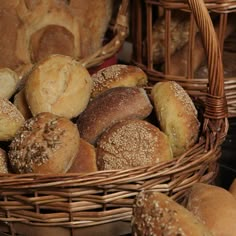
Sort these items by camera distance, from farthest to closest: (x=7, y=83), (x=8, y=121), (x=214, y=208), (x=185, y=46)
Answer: (x=185, y=46) < (x=7, y=83) < (x=8, y=121) < (x=214, y=208)

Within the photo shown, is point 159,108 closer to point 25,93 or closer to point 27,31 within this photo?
point 25,93

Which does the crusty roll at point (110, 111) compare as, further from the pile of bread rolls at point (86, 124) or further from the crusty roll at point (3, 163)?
the crusty roll at point (3, 163)

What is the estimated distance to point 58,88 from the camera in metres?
0.77

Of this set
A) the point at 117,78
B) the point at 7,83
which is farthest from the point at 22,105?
the point at 117,78

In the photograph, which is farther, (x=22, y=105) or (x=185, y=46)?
(x=185, y=46)

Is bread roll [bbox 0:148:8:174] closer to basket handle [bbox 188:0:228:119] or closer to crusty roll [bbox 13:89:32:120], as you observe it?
crusty roll [bbox 13:89:32:120]

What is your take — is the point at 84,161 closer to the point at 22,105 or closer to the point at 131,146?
the point at 131,146

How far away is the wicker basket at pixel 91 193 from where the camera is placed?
640 millimetres

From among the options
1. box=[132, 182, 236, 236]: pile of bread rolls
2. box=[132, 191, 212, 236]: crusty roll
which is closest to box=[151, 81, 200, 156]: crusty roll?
box=[132, 182, 236, 236]: pile of bread rolls

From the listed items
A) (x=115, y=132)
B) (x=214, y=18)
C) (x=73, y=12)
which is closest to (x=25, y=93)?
(x=115, y=132)

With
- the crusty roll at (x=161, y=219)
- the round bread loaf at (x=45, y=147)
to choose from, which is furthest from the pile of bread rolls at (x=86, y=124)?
the crusty roll at (x=161, y=219)

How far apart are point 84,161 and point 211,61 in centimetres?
24

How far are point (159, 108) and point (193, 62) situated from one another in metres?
0.25

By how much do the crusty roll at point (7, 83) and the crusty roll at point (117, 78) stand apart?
0.14m
